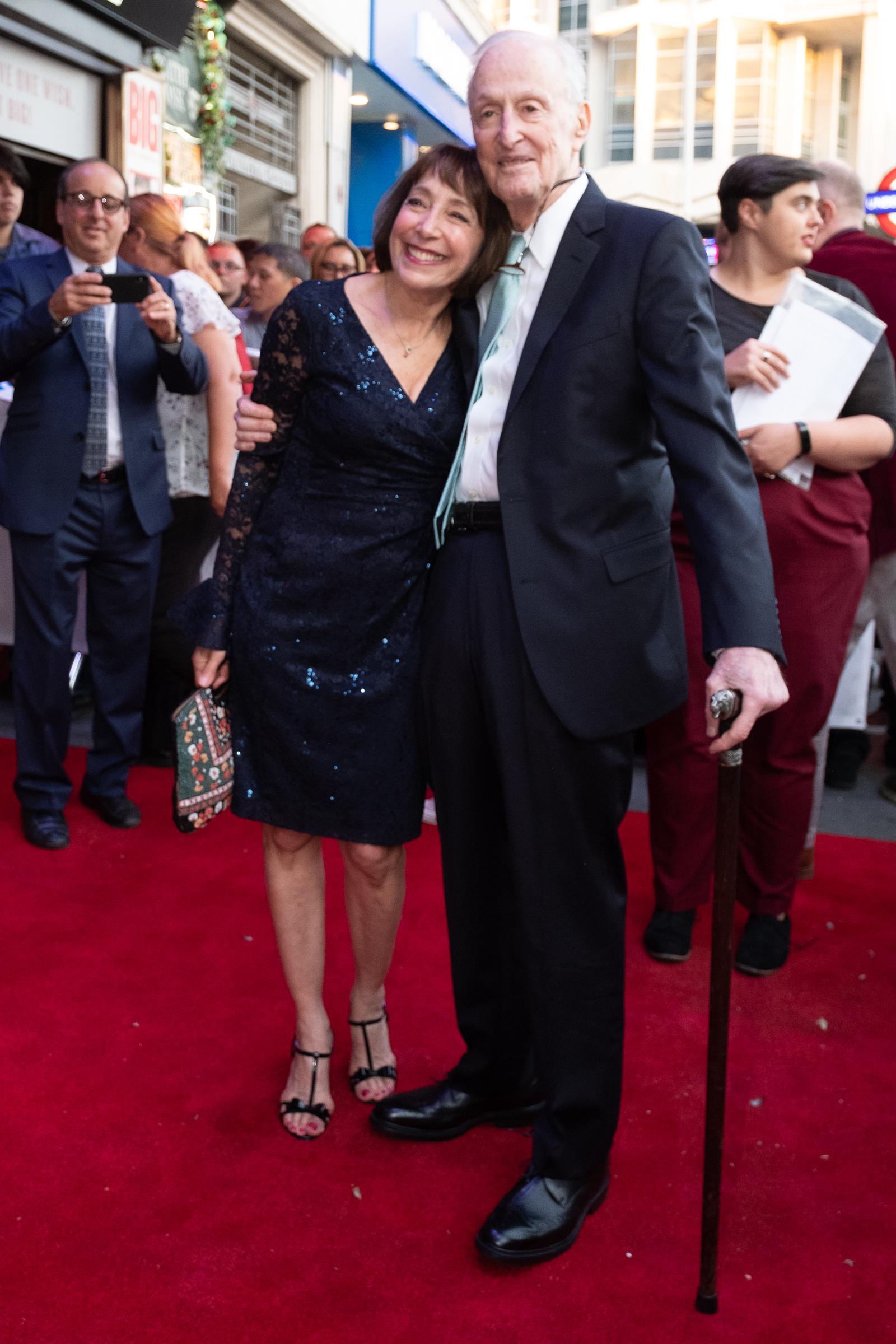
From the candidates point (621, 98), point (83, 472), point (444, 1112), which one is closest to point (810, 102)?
point (621, 98)

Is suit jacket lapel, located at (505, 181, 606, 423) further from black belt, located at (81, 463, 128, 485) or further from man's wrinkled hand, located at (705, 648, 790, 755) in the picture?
black belt, located at (81, 463, 128, 485)

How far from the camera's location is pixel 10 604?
14.6 ft

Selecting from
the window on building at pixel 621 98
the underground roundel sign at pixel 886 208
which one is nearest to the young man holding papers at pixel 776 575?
the underground roundel sign at pixel 886 208

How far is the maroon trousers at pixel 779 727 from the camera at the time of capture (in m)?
2.71

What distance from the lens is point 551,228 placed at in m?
1.72

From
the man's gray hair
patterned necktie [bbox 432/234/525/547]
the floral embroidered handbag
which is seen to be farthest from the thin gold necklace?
the man's gray hair

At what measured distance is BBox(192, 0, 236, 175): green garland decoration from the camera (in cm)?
799

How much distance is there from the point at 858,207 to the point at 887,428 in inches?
36.5

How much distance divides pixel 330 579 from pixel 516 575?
37 centimetres

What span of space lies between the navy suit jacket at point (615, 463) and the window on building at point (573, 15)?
2190 centimetres

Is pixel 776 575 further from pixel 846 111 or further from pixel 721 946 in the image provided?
pixel 846 111

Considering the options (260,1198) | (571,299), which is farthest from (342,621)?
(260,1198)

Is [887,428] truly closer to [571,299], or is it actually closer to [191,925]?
[571,299]

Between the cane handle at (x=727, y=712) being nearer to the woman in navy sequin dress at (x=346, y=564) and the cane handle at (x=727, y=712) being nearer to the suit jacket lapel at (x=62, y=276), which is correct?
the woman in navy sequin dress at (x=346, y=564)
